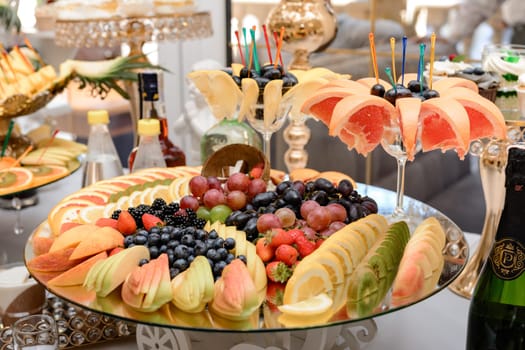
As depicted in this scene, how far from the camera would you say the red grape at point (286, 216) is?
0.82 metres

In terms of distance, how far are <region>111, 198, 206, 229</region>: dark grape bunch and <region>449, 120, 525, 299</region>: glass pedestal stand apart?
1.46 ft

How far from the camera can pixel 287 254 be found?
75 centimetres

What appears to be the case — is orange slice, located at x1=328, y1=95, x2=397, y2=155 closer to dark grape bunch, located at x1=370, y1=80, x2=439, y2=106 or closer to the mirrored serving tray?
dark grape bunch, located at x1=370, y1=80, x2=439, y2=106

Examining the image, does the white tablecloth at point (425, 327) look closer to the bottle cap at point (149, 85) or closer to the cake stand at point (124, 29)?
the bottle cap at point (149, 85)

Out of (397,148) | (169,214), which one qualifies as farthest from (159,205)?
(397,148)

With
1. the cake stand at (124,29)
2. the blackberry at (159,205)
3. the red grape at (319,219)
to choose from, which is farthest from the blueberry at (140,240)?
the cake stand at (124,29)

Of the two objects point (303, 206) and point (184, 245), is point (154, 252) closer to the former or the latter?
point (184, 245)

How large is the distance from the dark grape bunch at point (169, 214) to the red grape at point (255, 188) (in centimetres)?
10

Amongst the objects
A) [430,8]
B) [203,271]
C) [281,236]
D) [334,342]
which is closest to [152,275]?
[203,271]

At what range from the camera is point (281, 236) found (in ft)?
2.51

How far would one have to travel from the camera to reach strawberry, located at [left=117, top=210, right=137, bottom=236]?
0.83m

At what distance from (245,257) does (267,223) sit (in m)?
0.07

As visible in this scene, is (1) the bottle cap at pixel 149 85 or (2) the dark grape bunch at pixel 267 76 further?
(1) the bottle cap at pixel 149 85

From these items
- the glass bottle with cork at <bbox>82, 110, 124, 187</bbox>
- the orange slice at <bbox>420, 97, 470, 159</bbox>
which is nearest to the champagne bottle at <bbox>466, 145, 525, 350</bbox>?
A: the orange slice at <bbox>420, 97, 470, 159</bbox>
